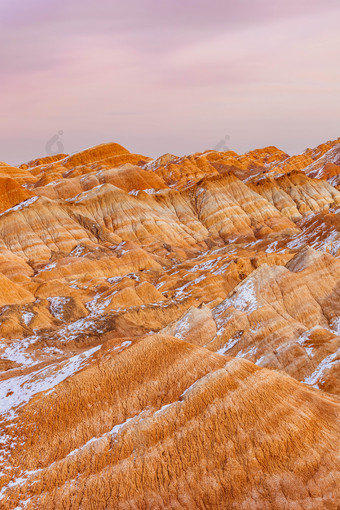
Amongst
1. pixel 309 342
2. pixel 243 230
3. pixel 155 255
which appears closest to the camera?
pixel 309 342

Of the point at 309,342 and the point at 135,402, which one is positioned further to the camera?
the point at 309,342

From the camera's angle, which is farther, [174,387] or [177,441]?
[174,387]

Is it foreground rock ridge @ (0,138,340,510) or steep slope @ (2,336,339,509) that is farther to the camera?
foreground rock ridge @ (0,138,340,510)

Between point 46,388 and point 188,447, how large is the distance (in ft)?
31.4

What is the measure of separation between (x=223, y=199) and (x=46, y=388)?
123m

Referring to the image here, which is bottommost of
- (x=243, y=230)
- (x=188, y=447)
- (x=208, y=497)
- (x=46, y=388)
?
(x=243, y=230)

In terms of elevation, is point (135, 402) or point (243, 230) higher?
point (135, 402)

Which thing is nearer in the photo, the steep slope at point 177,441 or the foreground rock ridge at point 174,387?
the steep slope at point 177,441

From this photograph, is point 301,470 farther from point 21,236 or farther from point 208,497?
point 21,236

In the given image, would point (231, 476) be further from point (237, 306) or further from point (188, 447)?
point (237, 306)

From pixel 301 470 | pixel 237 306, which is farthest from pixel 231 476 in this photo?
pixel 237 306

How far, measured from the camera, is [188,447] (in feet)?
65.1

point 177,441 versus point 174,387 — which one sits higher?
point 174,387

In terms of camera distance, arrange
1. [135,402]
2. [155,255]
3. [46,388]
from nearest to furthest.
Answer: [135,402]
[46,388]
[155,255]
